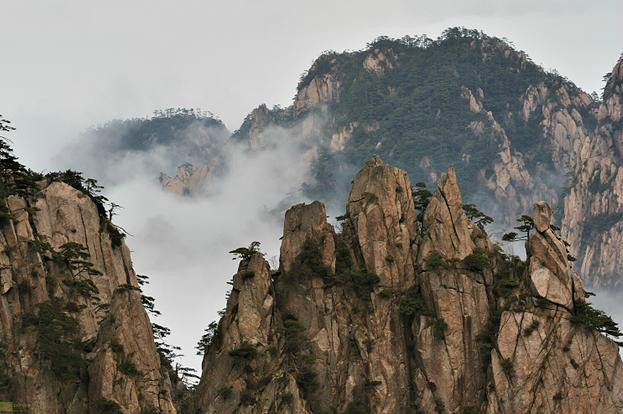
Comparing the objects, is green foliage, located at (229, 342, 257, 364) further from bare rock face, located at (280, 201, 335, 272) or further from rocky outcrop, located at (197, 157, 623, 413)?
bare rock face, located at (280, 201, 335, 272)

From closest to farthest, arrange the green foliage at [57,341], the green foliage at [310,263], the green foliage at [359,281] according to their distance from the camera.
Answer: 1. the green foliage at [57,341]
2. the green foliage at [310,263]
3. the green foliage at [359,281]

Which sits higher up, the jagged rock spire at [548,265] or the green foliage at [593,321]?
the jagged rock spire at [548,265]

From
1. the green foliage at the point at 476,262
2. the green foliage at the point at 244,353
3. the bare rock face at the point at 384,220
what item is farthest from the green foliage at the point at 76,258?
the green foliage at the point at 476,262

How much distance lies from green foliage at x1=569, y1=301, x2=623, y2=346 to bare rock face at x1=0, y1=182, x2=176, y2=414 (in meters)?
40.4

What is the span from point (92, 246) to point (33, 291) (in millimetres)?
13394

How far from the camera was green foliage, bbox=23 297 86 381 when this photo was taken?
80.6 metres

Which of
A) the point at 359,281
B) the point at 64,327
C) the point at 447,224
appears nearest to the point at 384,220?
the point at 447,224

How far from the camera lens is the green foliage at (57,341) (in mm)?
80625

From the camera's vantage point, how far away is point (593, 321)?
97938 mm

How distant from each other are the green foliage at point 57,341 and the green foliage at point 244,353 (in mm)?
15664

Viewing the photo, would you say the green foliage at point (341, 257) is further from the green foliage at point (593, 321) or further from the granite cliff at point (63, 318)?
the green foliage at point (593, 321)

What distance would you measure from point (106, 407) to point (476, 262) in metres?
41.8

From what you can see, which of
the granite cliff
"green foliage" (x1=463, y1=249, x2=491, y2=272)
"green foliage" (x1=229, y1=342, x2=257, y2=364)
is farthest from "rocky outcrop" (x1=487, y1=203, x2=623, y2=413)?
the granite cliff

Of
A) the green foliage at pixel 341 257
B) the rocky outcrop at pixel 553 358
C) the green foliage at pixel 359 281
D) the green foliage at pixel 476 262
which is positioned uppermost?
the green foliage at pixel 341 257
